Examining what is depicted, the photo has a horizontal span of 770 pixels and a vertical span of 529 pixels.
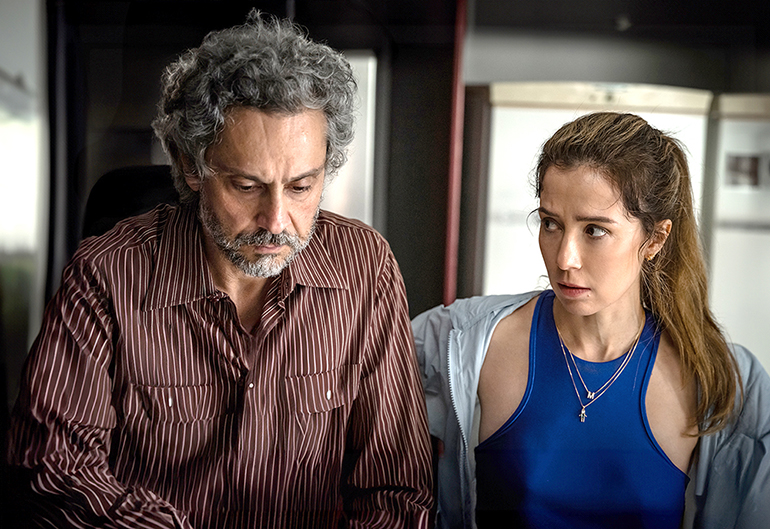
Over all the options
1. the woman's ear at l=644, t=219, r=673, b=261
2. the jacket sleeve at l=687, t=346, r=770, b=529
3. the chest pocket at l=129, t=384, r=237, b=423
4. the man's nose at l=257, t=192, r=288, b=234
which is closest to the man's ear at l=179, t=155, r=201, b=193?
the man's nose at l=257, t=192, r=288, b=234

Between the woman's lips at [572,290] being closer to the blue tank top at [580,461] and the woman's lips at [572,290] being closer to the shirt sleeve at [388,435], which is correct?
the blue tank top at [580,461]

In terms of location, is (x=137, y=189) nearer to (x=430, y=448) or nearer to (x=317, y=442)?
(x=317, y=442)

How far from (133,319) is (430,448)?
0.43m

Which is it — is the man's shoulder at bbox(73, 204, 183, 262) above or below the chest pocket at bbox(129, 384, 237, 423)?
above

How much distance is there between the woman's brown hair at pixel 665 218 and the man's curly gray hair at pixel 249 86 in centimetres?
28

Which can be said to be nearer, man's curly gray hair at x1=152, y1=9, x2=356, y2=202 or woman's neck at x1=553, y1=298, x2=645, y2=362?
man's curly gray hair at x1=152, y1=9, x2=356, y2=202

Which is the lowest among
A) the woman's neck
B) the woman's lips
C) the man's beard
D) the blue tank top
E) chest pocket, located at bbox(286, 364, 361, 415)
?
the blue tank top

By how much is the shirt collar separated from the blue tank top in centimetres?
32

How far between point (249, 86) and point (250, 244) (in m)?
0.19

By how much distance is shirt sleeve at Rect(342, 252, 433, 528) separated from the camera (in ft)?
2.84

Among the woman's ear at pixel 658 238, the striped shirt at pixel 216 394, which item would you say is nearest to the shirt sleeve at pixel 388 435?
the striped shirt at pixel 216 394

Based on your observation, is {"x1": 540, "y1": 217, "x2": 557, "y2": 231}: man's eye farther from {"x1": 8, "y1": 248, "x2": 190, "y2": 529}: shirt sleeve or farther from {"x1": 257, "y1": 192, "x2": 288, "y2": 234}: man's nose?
{"x1": 8, "y1": 248, "x2": 190, "y2": 529}: shirt sleeve

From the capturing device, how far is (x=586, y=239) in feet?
2.68

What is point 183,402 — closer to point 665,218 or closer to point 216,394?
point 216,394
